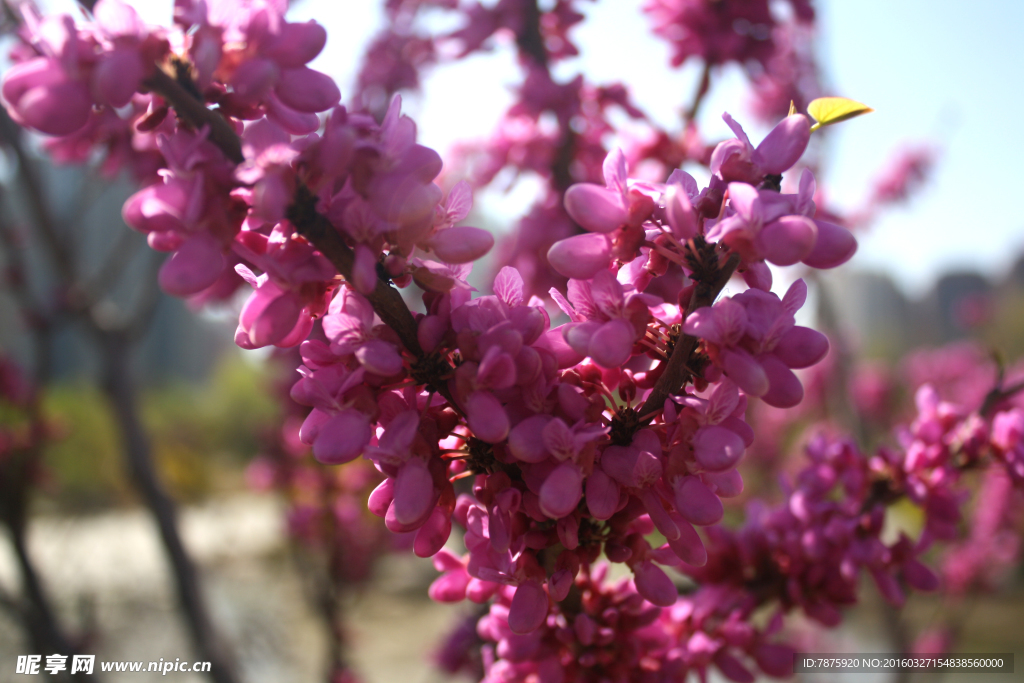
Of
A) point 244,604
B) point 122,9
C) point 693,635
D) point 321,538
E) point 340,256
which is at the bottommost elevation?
point 244,604

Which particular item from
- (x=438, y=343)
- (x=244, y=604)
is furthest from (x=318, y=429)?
(x=244, y=604)

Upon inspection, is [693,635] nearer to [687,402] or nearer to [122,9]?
[687,402]

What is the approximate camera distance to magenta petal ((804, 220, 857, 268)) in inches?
17.8

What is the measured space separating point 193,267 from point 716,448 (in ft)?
1.32

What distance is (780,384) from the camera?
18.6 inches

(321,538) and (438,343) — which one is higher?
(438,343)

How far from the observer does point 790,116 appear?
1.64 feet

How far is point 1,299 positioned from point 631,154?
6842mm

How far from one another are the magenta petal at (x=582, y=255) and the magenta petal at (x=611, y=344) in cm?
5

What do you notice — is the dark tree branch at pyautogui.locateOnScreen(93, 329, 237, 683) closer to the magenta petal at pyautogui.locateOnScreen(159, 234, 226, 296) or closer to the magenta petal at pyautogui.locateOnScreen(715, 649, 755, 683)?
the magenta petal at pyautogui.locateOnScreen(715, 649, 755, 683)

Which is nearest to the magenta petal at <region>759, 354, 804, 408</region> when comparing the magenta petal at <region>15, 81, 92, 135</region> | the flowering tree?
the flowering tree

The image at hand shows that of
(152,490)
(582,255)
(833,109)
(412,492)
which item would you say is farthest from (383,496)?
(152,490)

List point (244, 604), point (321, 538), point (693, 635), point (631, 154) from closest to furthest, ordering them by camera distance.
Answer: point (693, 635) < point (631, 154) < point (321, 538) < point (244, 604)

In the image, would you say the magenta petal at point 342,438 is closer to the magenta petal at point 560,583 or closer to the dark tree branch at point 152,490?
the magenta petal at point 560,583
